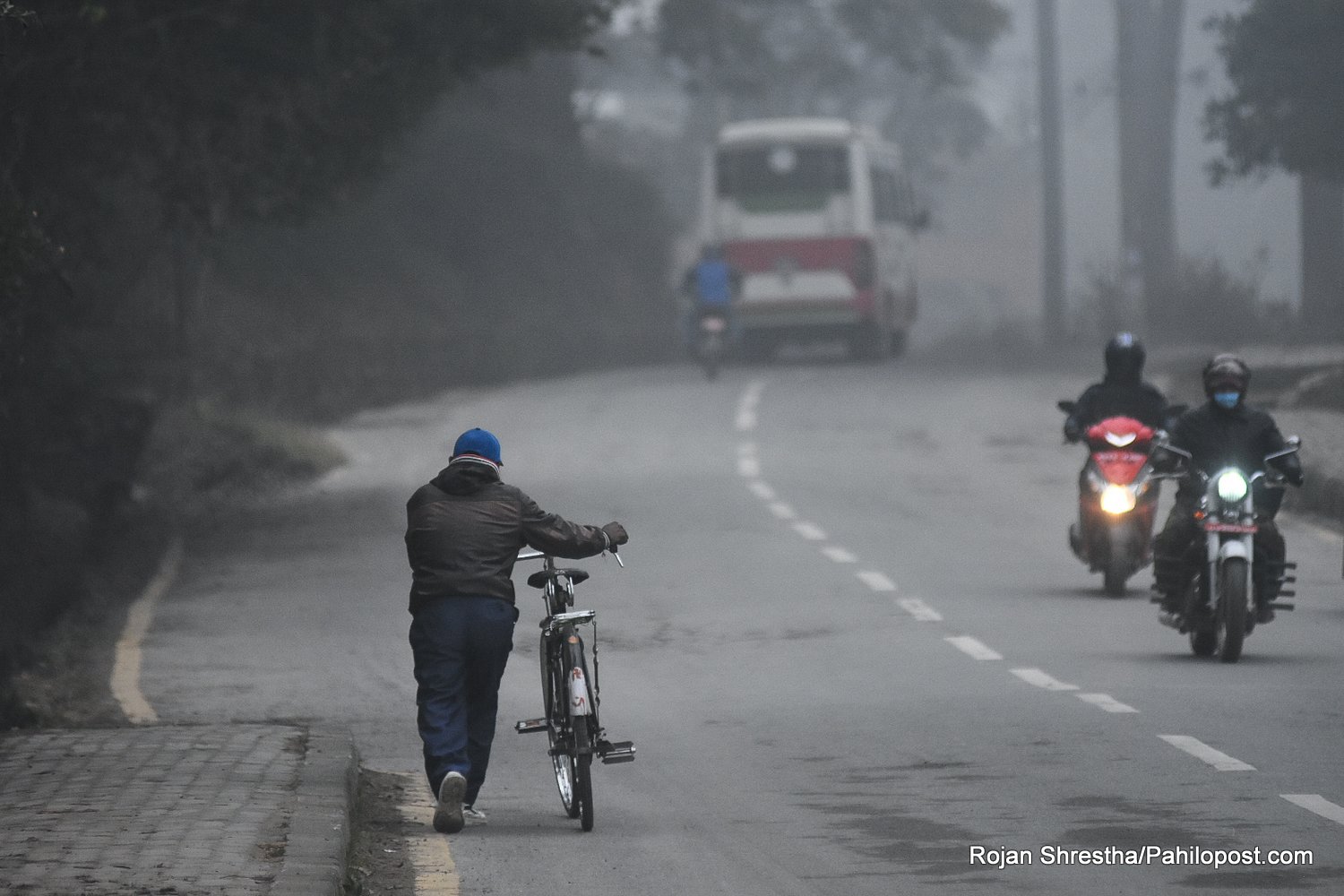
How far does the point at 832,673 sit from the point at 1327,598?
422 centimetres

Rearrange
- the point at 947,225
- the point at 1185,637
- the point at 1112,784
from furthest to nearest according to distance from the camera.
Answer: the point at 947,225 < the point at 1185,637 < the point at 1112,784

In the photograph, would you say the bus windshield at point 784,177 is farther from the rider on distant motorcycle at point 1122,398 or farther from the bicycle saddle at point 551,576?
the bicycle saddle at point 551,576

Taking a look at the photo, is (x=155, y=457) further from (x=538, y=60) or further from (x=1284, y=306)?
(x=538, y=60)

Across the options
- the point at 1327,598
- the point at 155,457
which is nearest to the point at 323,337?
the point at 155,457

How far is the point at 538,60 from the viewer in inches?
1959

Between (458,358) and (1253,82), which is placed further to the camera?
(458,358)

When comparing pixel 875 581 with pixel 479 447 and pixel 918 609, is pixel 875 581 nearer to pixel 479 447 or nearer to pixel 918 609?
pixel 918 609

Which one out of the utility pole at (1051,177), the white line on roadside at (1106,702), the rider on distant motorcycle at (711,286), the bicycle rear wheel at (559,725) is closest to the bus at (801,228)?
the rider on distant motorcycle at (711,286)

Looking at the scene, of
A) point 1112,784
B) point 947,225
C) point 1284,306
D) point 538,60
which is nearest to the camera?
point 1112,784

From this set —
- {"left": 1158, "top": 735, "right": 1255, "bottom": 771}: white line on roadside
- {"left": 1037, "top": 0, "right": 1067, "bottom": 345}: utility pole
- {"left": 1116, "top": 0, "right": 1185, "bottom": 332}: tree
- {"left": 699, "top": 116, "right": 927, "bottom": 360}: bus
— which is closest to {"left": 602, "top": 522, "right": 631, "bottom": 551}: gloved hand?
{"left": 1158, "top": 735, "right": 1255, "bottom": 771}: white line on roadside

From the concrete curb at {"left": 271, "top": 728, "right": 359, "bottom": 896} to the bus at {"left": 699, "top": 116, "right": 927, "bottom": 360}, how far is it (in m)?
30.5

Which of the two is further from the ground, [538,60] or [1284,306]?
[538,60]

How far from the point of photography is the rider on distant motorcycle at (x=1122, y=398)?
51.6 feet

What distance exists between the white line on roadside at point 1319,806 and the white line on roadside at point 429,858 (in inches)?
116
